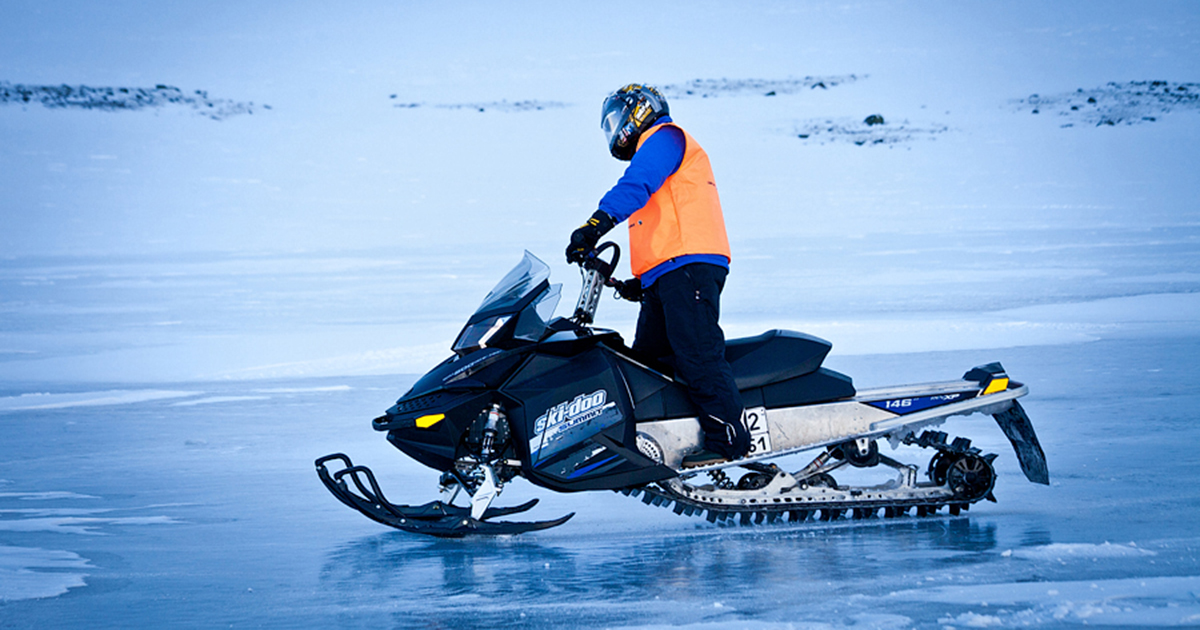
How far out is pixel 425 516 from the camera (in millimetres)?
4258

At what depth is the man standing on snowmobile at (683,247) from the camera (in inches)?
160

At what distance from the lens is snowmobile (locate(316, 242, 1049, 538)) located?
4059 mm

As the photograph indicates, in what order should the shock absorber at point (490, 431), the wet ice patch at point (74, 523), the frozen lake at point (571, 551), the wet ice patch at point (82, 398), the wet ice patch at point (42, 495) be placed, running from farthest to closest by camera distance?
the wet ice patch at point (82, 398) < the wet ice patch at point (42, 495) < the wet ice patch at point (74, 523) < the shock absorber at point (490, 431) < the frozen lake at point (571, 551)

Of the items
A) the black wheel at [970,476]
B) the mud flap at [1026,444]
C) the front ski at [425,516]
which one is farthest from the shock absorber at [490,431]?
the mud flap at [1026,444]

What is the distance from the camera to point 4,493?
5.21 m

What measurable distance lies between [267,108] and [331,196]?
20.0 ft

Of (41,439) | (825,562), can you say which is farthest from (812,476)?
(41,439)

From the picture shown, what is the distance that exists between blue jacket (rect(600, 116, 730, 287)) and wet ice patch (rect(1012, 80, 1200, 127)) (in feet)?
68.6

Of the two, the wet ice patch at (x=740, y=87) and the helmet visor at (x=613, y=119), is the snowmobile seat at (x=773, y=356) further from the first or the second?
the wet ice patch at (x=740, y=87)

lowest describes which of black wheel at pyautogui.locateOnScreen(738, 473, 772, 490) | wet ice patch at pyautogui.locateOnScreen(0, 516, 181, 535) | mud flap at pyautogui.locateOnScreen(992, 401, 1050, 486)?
wet ice patch at pyautogui.locateOnScreen(0, 516, 181, 535)

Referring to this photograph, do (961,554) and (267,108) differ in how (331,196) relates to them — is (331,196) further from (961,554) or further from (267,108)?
(961,554)

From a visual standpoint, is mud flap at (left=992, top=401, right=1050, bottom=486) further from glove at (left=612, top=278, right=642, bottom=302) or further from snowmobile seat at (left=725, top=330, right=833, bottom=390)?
glove at (left=612, top=278, right=642, bottom=302)

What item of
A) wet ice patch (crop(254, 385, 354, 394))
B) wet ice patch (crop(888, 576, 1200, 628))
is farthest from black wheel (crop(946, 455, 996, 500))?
wet ice patch (crop(254, 385, 354, 394))

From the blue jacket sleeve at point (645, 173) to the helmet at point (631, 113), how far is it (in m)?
0.11
